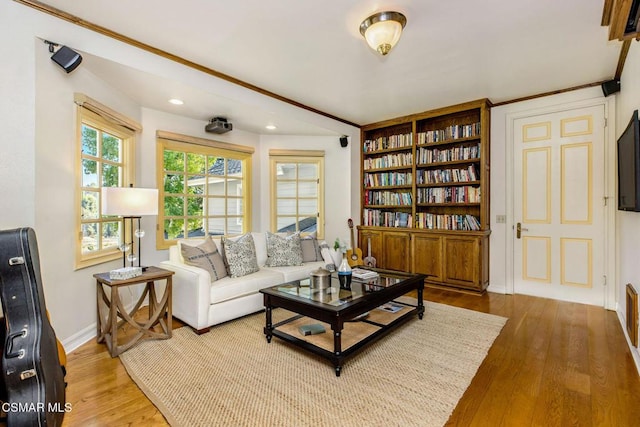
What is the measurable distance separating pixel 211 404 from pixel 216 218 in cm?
286

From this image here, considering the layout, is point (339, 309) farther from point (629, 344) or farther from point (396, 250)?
point (396, 250)

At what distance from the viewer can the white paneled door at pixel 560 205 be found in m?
3.41

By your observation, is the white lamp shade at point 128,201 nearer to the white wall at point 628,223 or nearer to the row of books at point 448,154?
the row of books at point 448,154

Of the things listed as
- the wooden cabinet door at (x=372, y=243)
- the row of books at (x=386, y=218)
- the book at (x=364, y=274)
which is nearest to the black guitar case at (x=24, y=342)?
the book at (x=364, y=274)

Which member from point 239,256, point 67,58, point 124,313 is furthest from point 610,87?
point 124,313

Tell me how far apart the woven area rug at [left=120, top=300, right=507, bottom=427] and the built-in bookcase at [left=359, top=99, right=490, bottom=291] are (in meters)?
1.40

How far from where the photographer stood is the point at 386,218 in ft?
15.9

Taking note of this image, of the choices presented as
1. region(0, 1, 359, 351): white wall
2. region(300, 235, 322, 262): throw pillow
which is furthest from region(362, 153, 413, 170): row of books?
region(0, 1, 359, 351): white wall

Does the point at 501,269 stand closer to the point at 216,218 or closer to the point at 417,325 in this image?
the point at 417,325

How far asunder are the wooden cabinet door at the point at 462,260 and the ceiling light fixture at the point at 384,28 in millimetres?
2707

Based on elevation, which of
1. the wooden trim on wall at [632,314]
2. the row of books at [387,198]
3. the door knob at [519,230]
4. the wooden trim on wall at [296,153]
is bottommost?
the wooden trim on wall at [632,314]

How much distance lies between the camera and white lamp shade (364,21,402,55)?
2125 millimetres

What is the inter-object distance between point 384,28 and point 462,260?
3.00 meters

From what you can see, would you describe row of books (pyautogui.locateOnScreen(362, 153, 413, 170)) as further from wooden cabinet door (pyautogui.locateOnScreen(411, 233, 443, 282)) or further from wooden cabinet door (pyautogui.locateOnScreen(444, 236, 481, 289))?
wooden cabinet door (pyautogui.locateOnScreen(444, 236, 481, 289))
